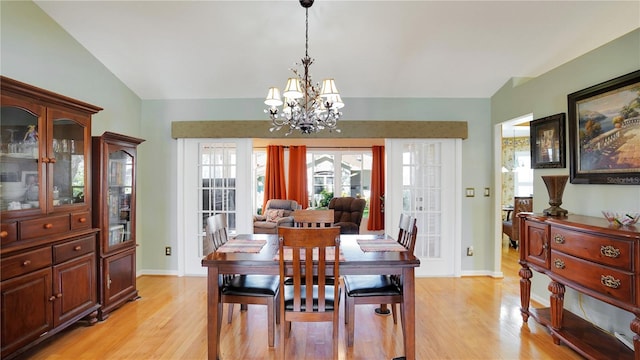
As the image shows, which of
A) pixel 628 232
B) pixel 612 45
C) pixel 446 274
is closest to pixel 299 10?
pixel 612 45

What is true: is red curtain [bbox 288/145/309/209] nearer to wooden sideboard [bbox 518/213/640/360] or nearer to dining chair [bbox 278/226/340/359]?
wooden sideboard [bbox 518/213/640/360]

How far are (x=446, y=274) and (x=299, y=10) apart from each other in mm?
3606

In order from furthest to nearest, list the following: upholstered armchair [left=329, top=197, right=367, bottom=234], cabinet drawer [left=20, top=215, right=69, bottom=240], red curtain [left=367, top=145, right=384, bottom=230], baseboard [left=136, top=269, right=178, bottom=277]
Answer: red curtain [left=367, top=145, right=384, bottom=230] < upholstered armchair [left=329, top=197, right=367, bottom=234] < baseboard [left=136, top=269, right=178, bottom=277] < cabinet drawer [left=20, top=215, right=69, bottom=240]

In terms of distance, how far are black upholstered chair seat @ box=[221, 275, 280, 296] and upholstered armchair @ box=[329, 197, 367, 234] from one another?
335cm

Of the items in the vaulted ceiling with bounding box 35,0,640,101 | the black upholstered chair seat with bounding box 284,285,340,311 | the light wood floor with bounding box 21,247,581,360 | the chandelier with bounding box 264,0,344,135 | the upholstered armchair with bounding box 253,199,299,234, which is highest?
the vaulted ceiling with bounding box 35,0,640,101

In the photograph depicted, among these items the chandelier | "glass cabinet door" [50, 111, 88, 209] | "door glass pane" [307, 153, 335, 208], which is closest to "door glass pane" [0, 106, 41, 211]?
"glass cabinet door" [50, 111, 88, 209]

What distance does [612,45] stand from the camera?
2.49 m

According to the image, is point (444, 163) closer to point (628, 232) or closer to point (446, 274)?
point (446, 274)

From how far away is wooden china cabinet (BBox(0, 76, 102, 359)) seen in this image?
208 cm

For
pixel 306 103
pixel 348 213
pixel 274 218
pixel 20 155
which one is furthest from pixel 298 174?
pixel 20 155

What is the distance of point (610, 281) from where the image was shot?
6.36ft

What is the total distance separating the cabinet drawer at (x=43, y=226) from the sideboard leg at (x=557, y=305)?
386 cm

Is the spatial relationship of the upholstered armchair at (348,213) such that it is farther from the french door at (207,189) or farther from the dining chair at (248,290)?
the dining chair at (248,290)

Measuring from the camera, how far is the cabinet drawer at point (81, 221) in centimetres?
259
